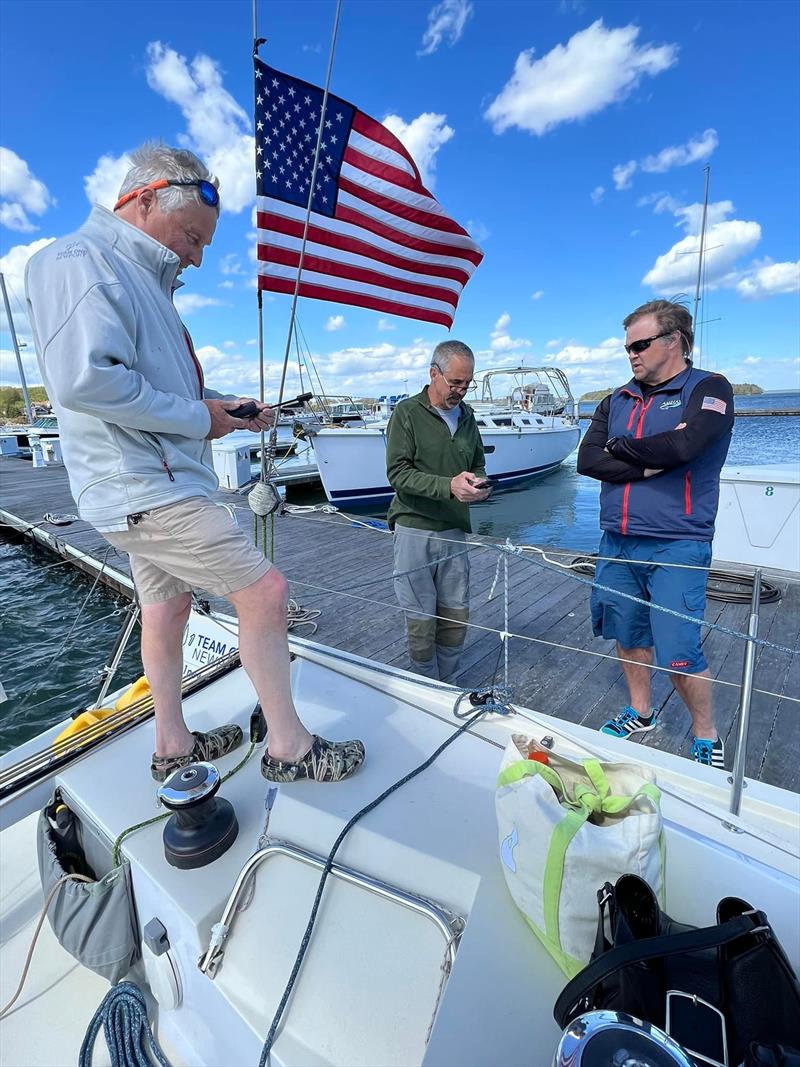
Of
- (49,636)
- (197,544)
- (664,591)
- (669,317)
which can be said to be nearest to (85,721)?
(197,544)

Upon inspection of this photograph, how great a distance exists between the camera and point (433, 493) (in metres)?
2.41

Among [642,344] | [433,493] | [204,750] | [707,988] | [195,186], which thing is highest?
[195,186]

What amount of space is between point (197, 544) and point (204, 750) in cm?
72

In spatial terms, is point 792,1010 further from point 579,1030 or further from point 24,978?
point 24,978

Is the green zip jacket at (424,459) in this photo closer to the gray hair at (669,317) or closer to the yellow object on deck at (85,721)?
the gray hair at (669,317)

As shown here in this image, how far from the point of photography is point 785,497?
4.57 meters

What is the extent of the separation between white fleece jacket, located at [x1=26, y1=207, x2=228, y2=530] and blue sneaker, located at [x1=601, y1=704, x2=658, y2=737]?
225 centimetres

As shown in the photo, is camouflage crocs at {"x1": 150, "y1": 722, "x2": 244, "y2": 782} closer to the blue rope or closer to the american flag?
the blue rope

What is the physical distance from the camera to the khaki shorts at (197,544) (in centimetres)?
130

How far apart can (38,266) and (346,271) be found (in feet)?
9.25

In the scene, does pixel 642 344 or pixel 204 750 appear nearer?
pixel 204 750

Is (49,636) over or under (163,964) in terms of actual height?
under

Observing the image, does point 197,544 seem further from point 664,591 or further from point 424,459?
point 664,591

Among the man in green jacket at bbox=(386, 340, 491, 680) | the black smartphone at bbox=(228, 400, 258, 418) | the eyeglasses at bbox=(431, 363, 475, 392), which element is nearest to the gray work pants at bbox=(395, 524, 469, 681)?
the man in green jacket at bbox=(386, 340, 491, 680)
